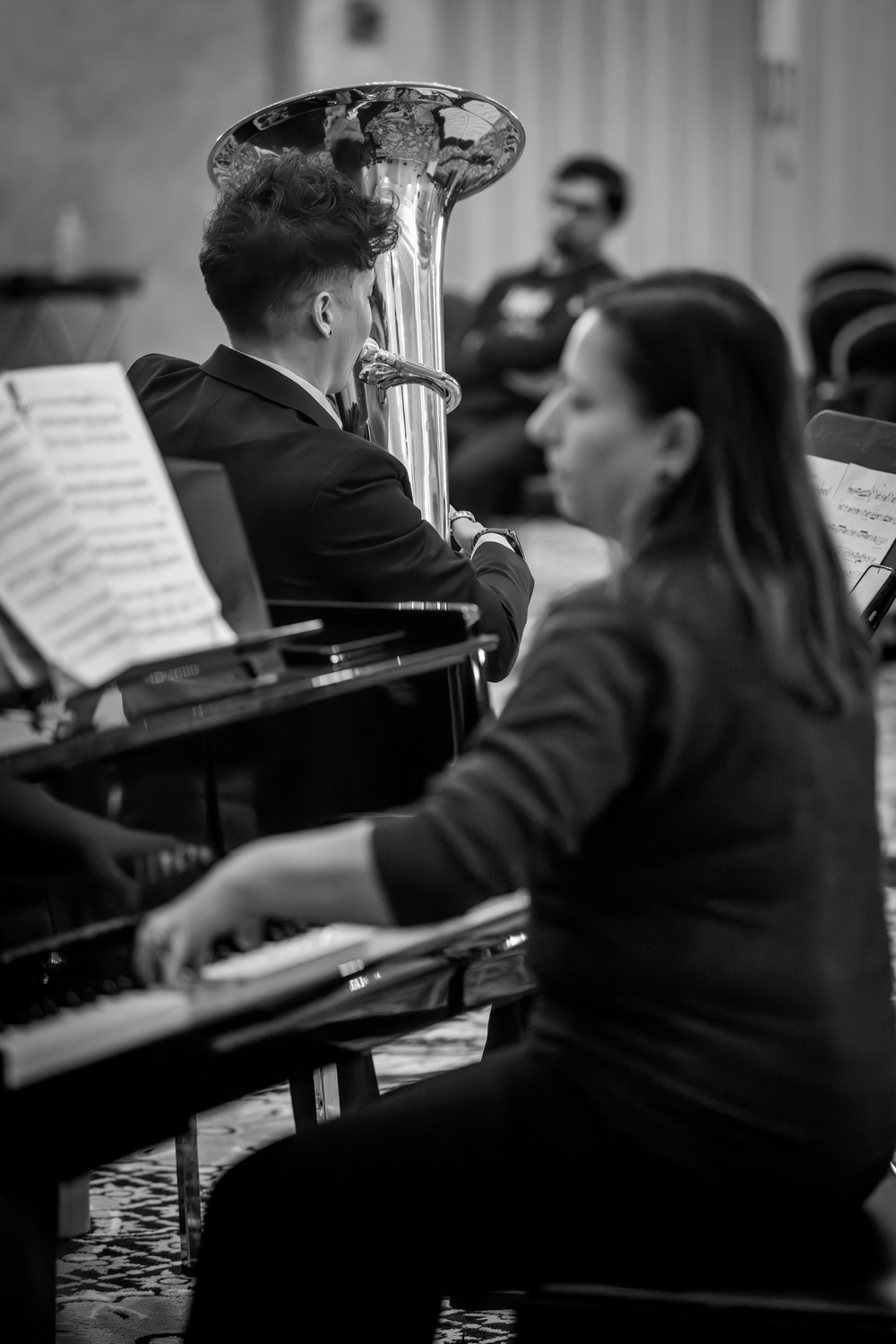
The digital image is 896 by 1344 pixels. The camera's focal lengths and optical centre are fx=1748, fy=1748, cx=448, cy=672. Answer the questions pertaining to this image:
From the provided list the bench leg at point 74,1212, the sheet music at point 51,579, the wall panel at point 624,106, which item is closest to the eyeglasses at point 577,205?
the wall panel at point 624,106

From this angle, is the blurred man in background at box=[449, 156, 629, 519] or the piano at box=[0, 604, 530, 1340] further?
the blurred man in background at box=[449, 156, 629, 519]

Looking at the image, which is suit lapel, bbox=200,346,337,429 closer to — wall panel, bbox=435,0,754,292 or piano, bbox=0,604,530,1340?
piano, bbox=0,604,530,1340

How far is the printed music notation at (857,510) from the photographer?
208 cm

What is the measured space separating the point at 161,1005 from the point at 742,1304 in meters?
0.44

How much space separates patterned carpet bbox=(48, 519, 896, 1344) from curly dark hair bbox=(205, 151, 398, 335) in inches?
38.5

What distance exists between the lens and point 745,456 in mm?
1158

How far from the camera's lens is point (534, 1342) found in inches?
50.1

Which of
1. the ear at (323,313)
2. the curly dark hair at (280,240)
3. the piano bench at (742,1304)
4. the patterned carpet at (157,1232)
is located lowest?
the patterned carpet at (157,1232)

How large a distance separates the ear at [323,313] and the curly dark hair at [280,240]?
1 centimetres

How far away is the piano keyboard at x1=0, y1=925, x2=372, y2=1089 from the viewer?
115cm

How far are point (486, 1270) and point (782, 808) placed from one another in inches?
15.4

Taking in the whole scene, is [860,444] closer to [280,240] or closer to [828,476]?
[828,476]

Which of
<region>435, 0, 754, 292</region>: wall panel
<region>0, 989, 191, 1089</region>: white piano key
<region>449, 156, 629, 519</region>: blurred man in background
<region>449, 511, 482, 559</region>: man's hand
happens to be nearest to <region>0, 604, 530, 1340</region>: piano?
<region>0, 989, 191, 1089</region>: white piano key

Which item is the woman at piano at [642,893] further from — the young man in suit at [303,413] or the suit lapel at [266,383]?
the suit lapel at [266,383]
